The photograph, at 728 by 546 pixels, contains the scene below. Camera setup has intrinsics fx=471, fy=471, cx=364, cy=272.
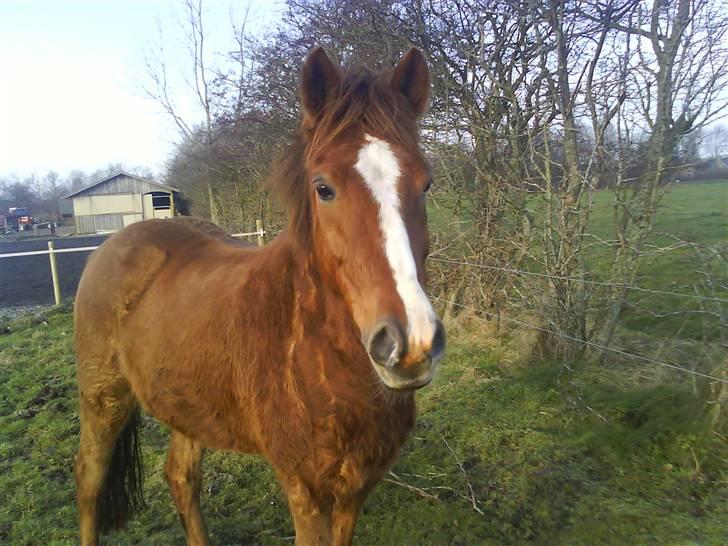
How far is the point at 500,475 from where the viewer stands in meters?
3.45

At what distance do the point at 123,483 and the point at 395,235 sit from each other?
2.77 meters

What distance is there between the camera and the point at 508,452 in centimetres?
373

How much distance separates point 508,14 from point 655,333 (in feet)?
12.9

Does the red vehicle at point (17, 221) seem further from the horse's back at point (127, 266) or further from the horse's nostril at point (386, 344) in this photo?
the horse's nostril at point (386, 344)

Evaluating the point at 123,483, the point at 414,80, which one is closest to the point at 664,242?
the point at 414,80

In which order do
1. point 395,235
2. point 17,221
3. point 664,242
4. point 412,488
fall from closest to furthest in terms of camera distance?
1. point 395,235
2. point 412,488
3. point 664,242
4. point 17,221

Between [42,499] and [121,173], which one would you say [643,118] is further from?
[121,173]

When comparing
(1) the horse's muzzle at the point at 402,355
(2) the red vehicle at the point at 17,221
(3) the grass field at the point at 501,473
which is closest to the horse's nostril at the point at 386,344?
(1) the horse's muzzle at the point at 402,355

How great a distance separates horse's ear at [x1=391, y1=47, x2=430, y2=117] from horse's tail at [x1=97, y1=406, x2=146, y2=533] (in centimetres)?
259

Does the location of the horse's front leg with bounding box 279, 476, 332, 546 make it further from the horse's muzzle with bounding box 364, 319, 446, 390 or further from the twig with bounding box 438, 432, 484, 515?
the twig with bounding box 438, 432, 484, 515

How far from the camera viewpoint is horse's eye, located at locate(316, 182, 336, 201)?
1573mm

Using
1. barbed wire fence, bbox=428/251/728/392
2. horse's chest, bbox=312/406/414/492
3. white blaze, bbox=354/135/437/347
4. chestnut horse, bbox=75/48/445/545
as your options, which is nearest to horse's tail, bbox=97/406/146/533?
chestnut horse, bbox=75/48/445/545

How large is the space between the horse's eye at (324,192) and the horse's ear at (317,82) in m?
0.37

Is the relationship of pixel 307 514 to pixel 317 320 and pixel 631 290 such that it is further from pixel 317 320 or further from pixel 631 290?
pixel 631 290
